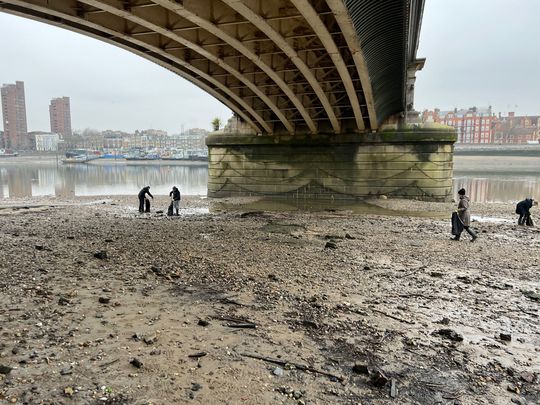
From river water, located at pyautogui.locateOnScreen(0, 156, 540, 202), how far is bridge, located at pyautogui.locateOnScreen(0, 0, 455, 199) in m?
5.06

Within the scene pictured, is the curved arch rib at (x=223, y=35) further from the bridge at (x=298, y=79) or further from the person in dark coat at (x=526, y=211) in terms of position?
the person in dark coat at (x=526, y=211)

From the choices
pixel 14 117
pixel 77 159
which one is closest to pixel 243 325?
pixel 77 159

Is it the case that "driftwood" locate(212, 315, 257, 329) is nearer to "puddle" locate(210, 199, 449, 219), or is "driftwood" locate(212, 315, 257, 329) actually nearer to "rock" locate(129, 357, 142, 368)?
"rock" locate(129, 357, 142, 368)

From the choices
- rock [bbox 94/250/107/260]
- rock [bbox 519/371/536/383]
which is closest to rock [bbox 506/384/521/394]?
rock [bbox 519/371/536/383]

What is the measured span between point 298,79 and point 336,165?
598 centimetres

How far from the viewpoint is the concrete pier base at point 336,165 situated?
19.8m

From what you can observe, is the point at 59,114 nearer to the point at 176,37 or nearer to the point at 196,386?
the point at 176,37

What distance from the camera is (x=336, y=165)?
21172 mm

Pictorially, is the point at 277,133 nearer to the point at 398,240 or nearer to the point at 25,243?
the point at 398,240

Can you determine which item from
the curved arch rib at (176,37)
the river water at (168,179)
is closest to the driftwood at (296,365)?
the curved arch rib at (176,37)

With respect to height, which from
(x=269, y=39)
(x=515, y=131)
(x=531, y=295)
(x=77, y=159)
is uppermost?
(x=515, y=131)

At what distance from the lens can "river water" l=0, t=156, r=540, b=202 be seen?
83.9 ft

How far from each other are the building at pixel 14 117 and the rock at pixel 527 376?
163027 mm

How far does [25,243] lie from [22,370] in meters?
5.60
